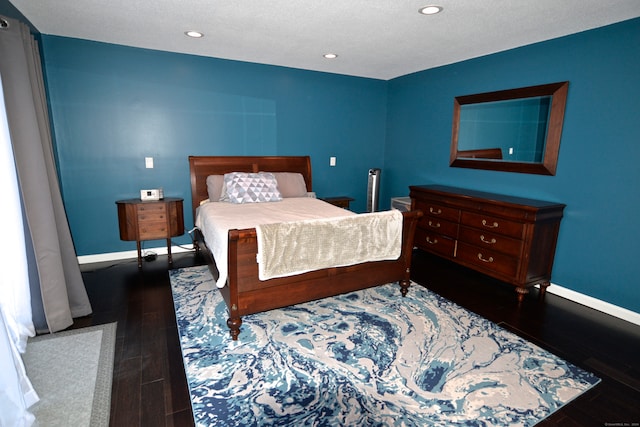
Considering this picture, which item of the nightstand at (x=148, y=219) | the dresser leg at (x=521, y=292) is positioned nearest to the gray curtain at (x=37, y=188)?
the nightstand at (x=148, y=219)

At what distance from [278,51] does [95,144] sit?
7.38 feet

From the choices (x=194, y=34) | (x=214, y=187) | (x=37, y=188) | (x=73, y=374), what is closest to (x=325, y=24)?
(x=194, y=34)

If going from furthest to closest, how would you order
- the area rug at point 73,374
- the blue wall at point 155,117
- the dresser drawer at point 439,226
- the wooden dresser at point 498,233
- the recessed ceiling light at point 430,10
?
the dresser drawer at point 439,226 < the blue wall at point 155,117 < the wooden dresser at point 498,233 < the recessed ceiling light at point 430,10 < the area rug at point 73,374

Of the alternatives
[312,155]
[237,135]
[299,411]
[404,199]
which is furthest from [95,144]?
[404,199]

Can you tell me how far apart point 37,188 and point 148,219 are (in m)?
1.36

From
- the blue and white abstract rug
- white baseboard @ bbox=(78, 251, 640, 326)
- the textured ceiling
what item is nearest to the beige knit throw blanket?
the blue and white abstract rug

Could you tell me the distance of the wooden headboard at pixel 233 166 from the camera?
4.04m

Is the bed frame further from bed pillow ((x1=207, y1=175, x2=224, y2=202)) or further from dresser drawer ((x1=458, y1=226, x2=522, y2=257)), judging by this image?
dresser drawer ((x1=458, y1=226, x2=522, y2=257))

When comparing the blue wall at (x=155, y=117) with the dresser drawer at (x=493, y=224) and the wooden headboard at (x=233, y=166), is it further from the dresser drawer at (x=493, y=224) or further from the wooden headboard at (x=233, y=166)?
the dresser drawer at (x=493, y=224)

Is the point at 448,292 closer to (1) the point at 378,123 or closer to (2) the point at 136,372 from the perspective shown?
(2) the point at 136,372

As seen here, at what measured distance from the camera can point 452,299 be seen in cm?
306

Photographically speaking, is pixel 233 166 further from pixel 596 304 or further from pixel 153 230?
pixel 596 304

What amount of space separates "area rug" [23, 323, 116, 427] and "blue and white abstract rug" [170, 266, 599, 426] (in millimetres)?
453

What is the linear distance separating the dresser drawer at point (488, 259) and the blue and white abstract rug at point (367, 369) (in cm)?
65
